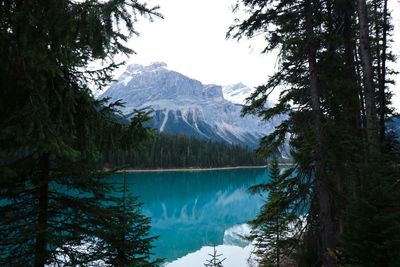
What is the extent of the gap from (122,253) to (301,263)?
8634 mm

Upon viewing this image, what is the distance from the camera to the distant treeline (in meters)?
115

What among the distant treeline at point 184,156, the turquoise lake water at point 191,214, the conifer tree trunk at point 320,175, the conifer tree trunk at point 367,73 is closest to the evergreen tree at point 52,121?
the conifer tree trunk at point 320,175

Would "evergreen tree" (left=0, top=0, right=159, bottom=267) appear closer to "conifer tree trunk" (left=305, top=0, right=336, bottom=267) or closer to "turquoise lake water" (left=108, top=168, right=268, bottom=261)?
"conifer tree trunk" (left=305, top=0, right=336, bottom=267)

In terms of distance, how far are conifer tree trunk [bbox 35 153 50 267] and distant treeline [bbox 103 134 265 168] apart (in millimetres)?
103148

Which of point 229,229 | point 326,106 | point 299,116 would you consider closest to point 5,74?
point 299,116

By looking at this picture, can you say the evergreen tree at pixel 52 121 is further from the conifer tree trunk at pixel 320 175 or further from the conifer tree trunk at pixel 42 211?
the conifer tree trunk at pixel 320 175

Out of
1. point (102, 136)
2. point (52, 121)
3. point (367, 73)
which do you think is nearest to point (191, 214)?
point (367, 73)

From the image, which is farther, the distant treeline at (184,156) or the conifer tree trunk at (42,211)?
the distant treeline at (184,156)

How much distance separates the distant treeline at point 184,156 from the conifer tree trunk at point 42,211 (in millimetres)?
103148

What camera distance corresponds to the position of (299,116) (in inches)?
374

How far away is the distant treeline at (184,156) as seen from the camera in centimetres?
11506

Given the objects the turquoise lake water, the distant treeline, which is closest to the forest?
the turquoise lake water

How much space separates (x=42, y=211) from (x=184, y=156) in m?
123

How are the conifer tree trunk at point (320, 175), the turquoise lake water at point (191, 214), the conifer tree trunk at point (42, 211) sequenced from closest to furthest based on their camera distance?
1. the conifer tree trunk at point (42, 211)
2. the conifer tree trunk at point (320, 175)
3. the turquoise lake water at point (191, 214)
